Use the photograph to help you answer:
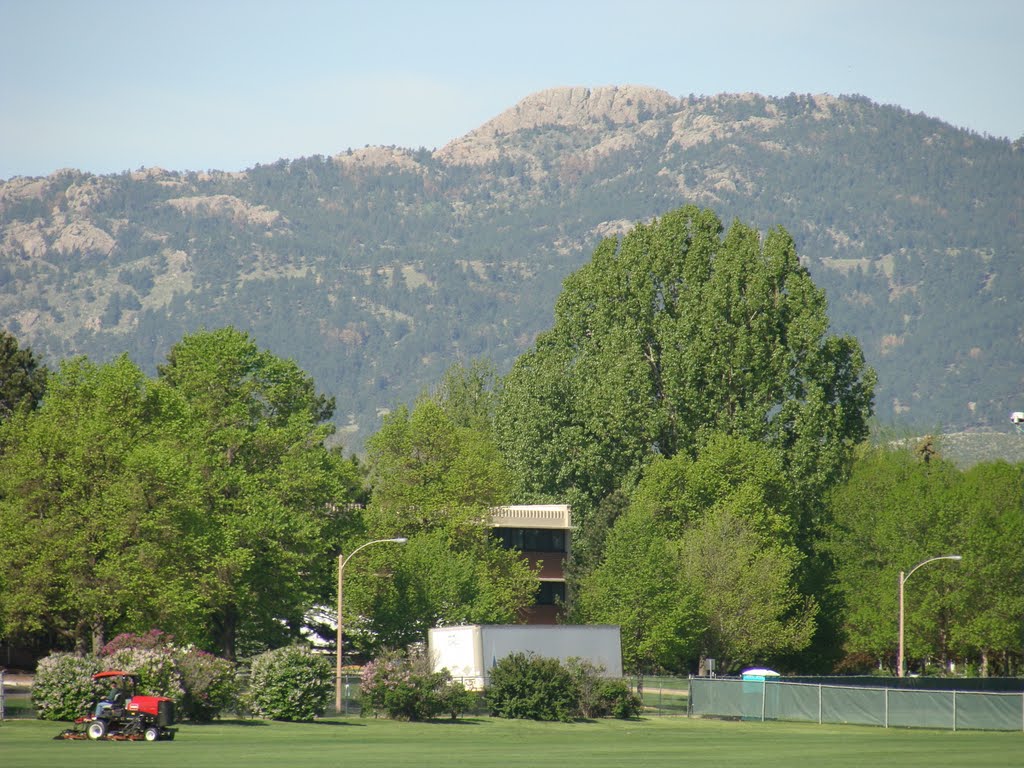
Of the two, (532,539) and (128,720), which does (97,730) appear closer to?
(128,720)

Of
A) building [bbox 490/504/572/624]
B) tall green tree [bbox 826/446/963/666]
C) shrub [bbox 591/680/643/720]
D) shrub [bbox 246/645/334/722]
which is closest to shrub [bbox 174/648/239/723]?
shrub [bbox 246/645/334/722]

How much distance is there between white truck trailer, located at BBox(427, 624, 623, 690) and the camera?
6612 cm

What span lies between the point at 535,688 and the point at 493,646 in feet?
10.9

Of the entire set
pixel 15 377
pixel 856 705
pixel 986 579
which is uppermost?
pixel 15 377

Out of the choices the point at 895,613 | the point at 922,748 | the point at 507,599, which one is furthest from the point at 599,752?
the point at 895,613

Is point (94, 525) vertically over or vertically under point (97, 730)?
over

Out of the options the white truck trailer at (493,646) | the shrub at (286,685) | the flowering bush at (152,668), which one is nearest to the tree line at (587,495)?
the shrub at (286,685)

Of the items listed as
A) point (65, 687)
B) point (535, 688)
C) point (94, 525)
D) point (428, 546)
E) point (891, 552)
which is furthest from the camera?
point (891, 552)

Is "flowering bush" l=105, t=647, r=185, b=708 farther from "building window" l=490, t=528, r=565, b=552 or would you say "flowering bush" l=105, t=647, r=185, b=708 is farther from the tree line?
"building window" l=490, t=528, r=565, b=552

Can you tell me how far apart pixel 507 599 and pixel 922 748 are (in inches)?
1514

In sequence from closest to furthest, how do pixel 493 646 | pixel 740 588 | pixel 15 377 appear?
pixel 493 646
pixel 15 377
pixel 740 588

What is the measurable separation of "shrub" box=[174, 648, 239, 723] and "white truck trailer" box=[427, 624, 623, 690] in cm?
1193

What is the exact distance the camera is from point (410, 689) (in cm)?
6103

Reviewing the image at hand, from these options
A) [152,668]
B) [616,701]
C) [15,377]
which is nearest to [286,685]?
[152,668]
